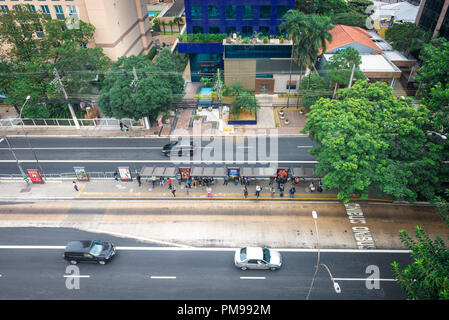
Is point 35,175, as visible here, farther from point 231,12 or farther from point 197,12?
point 231,12

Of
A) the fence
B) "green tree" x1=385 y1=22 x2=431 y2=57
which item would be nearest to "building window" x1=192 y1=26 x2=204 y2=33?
the fence

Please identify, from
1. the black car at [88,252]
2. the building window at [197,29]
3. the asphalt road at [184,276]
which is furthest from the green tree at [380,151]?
the building window at [197,29]

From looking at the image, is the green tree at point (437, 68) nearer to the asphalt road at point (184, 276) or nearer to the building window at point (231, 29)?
the asphalt road at point (184, 276)

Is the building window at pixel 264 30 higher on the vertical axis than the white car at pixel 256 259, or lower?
higher

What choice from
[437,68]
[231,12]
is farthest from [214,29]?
[437,68]

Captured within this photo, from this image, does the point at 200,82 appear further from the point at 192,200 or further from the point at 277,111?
the point at 192,200

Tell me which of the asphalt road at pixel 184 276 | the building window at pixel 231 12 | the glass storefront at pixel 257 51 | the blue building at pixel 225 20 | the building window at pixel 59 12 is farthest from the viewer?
the building window at pixel 231 12
